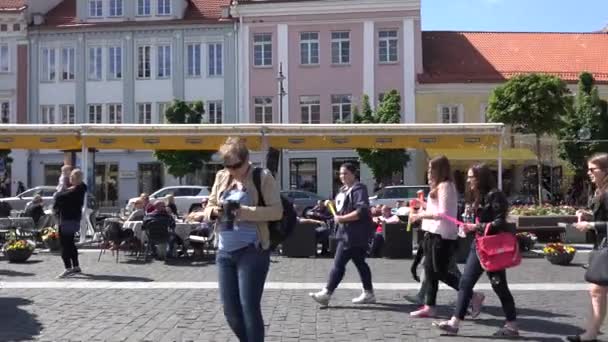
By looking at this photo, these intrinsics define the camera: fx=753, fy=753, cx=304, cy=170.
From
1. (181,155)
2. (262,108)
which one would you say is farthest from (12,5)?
(262,108)

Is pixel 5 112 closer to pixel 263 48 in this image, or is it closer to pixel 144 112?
pixel 144 112

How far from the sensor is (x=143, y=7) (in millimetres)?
40250

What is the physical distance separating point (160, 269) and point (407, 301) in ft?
17.2

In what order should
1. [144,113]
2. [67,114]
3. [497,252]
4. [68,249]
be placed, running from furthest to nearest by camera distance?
[67,114]
[144,113]
[68,249]
[497,252]

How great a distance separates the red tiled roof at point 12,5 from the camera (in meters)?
40.3

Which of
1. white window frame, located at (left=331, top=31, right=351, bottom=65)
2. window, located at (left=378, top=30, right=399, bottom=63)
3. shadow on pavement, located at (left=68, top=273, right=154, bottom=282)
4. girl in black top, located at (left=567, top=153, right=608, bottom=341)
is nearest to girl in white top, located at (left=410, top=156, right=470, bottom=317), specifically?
girl in black top, located at (left=567, top=153, right=608, bottom=341)

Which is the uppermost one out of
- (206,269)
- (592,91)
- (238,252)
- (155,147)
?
(592,91)

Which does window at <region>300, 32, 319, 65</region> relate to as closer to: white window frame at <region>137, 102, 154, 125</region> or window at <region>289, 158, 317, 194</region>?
window at <region>289, 158, 317, 194</region>

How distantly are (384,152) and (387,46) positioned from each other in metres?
7.01

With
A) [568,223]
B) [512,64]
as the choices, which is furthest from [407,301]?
[512,64]

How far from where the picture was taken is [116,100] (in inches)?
1577

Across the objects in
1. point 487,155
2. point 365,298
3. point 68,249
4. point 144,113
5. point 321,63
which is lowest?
point 365,298

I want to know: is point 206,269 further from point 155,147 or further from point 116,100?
point 116,100

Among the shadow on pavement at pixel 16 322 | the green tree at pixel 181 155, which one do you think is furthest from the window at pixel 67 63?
the shadow on pavement at pixel 16 322
